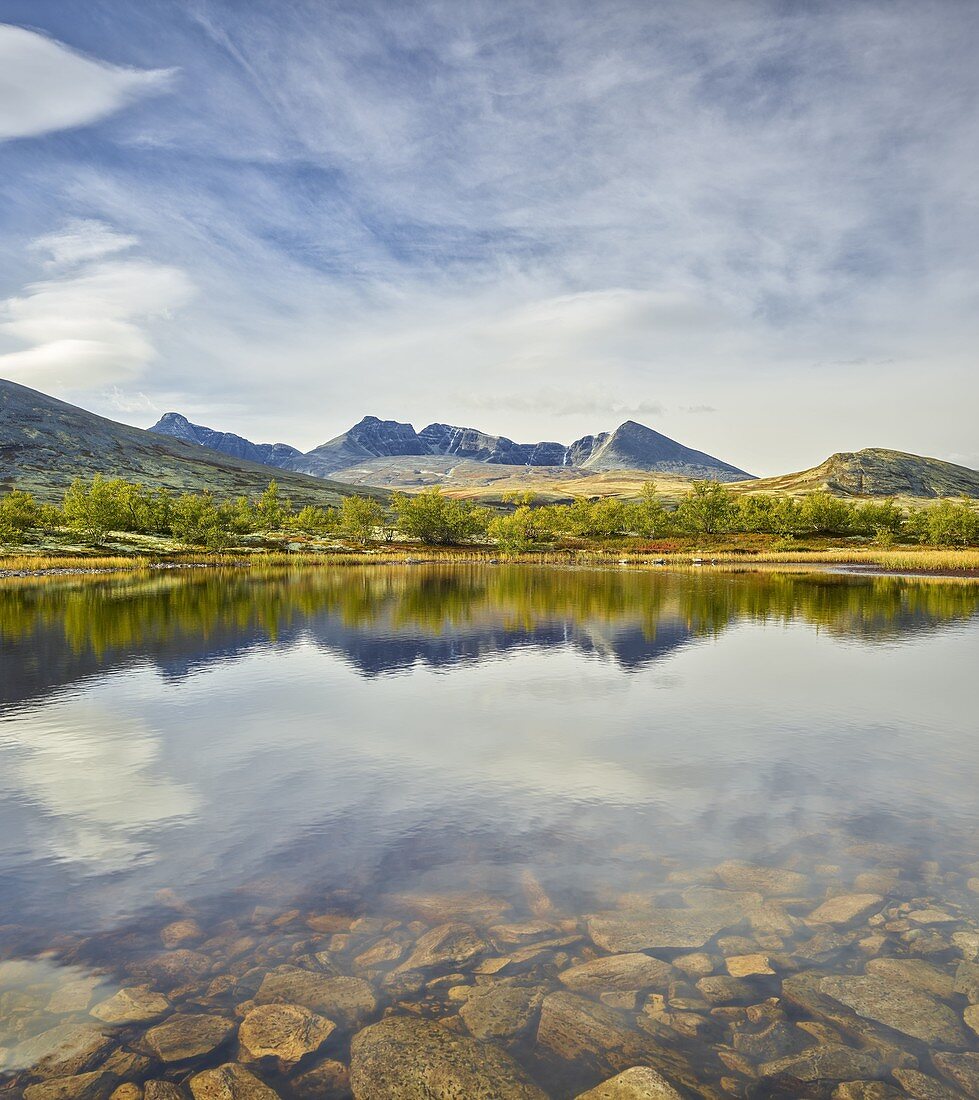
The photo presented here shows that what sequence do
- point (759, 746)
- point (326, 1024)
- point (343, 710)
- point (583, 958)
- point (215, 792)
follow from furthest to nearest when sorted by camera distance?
point (343, 710), point (759, 746), point (215, 792), point (583, 958), point (326, 1024)

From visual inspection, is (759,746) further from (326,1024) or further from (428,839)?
(326,1024)

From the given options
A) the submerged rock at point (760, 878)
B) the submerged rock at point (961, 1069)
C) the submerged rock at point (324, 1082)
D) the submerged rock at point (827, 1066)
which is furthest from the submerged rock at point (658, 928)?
the submerged rock at point (324, 1082)

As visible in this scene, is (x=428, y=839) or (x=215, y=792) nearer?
(x=428, y=839)

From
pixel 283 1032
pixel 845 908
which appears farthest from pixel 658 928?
pixel 283 1032

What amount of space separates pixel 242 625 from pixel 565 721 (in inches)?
1236

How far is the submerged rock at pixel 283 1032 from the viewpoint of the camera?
938cm

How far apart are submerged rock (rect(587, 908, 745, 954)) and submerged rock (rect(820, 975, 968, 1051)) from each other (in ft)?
6.51

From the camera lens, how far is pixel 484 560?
141 metres

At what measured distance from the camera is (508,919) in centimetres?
1259

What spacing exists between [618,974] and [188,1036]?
6.31 meters

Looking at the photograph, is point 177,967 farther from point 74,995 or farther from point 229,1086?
point 229,1086

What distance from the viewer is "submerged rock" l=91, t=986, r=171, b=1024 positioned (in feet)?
32.7

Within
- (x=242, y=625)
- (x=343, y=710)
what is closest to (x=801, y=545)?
(x=242, y=625)

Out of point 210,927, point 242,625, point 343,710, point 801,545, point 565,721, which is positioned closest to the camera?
point 210,927
